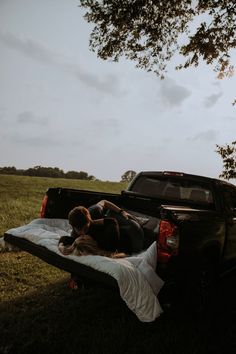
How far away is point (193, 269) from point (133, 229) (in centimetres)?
129

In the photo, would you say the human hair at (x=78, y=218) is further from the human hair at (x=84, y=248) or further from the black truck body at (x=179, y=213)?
the black truck body at (x=179, y=213)

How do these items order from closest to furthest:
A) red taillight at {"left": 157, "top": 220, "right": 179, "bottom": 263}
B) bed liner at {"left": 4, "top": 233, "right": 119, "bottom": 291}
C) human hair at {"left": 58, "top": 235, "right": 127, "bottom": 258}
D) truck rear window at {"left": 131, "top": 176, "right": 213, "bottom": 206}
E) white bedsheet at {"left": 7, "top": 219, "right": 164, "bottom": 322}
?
white bedsheet at {"left": 7, "top": 219, "right": 164, "bottom": 322} < bed liner at {"left": 4, "top": 233, "right": 119, "bottom": 291} < red taillight at {"left": 157, "top": 220, "right": 179, "bottom": 263} < human hair at {"left": 58, "top": 235, "right": 127, "bottom": 258} < truck rear window at {"left": 131, "top": 176, "right": 213, "bottom": 206}

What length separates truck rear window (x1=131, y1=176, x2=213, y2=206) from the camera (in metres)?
6.25

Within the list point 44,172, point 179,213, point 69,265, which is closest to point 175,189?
point 179,213

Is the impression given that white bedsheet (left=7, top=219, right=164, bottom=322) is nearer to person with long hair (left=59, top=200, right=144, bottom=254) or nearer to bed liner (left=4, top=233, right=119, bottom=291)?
bed liner (left=4, top=233, right=119, bottom=291)

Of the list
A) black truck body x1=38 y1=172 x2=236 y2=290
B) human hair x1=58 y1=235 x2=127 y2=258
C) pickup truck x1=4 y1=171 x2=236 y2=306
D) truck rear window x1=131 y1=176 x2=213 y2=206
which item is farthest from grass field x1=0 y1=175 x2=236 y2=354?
truck rear window x1=131 y1=176 x2=213 y2=206

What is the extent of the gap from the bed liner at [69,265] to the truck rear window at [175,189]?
107 inches

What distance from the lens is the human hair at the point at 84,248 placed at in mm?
4584

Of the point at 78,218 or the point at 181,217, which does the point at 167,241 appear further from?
the point at 78,218

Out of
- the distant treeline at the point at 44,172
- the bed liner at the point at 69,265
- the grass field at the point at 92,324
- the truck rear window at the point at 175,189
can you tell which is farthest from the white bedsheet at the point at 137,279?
the distant treeline at the point at 44,172

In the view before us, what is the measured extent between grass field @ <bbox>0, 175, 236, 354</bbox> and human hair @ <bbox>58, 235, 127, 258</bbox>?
682 millimetres

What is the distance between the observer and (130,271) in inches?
157

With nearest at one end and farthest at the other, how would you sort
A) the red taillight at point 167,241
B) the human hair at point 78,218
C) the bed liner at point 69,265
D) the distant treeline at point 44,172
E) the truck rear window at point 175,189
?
1. the bed liner at point 69,265
2. the red taillight at point 167,241
3. the human hair at point 78,218
4. the truck rear window at point 175,189
5. the distant treeline at point 44,172

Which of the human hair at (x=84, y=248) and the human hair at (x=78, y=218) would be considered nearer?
the human hair at (x=84, y=248)
